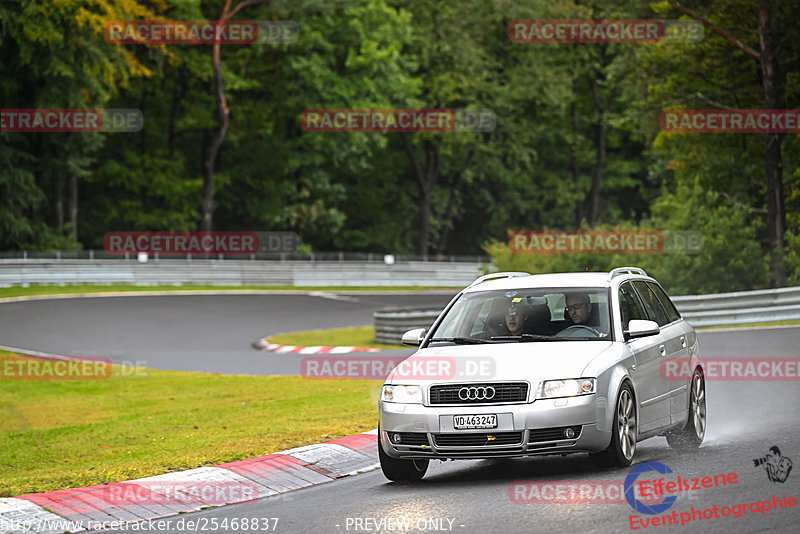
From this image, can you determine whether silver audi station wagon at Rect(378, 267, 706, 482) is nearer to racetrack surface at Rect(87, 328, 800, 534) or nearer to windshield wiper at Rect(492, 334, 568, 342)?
windshield wiper at Rect(492, 334, 568, 342)

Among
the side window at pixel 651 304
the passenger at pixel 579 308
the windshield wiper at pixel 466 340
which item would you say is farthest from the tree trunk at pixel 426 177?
the windshield wiper at pixel 466 340

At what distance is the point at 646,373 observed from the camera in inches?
372

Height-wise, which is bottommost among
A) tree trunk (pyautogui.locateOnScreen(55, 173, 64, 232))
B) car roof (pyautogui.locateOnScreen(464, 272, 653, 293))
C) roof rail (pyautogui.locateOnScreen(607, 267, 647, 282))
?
car roof (pyautogui.locateOnScreen(464, 272, 653, 293))

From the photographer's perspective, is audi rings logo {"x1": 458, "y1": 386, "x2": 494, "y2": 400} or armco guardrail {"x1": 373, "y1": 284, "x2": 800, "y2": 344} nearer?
audi rings logo {"x1": 458, "y1": 386, "x2": 494, "y2": 400}

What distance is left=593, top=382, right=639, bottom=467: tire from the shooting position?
8.57m

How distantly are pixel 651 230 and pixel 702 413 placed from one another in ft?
74.4

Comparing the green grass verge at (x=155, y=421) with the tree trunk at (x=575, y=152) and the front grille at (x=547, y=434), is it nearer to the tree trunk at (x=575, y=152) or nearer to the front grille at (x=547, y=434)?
the front grille at (x=547, y=434)

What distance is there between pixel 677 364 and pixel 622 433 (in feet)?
5.68

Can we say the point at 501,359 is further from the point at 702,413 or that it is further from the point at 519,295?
the point at 702,413

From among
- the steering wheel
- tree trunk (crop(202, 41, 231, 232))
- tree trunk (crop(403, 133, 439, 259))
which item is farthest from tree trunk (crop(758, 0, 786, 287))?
tree trunk (crop(403, 133, 439, 259))

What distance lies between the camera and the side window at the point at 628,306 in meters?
9.69

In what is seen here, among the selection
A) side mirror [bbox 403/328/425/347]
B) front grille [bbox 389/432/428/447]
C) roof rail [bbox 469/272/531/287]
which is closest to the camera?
front grille [bbox 389/432/428/447]

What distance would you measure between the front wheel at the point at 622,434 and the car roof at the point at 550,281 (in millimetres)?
1207

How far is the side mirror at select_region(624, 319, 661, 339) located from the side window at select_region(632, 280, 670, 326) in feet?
3.69
